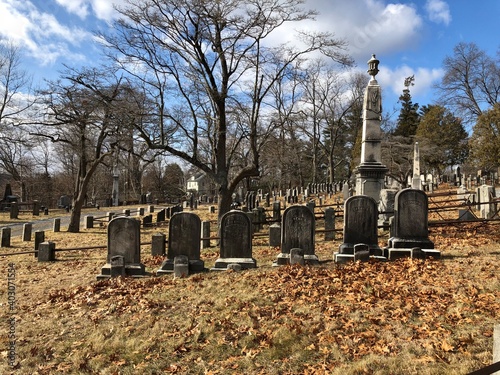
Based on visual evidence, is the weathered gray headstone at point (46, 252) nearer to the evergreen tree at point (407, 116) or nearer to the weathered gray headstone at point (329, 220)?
the weathered gray headstone at point (329, 220)

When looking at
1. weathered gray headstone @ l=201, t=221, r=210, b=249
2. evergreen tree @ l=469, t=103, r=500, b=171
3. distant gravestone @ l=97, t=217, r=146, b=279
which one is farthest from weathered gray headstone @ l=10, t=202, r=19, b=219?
evergreen tree @ l=469, t=103, r=500, b=171

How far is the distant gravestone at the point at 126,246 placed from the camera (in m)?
8.00

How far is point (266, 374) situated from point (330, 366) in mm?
716

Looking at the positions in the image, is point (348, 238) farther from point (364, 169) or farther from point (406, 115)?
point (406, 115)

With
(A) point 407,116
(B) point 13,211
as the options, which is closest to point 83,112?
(B) point 13,211

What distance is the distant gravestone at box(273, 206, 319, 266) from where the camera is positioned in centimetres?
788

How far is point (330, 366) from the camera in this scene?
382 cm

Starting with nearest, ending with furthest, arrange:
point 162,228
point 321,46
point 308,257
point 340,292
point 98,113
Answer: point 340,292 < point 308,257 < point 321,46 < point 98,113 < point 162,228

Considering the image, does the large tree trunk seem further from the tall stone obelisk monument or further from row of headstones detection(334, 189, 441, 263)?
row of headstones detection(334, 189, 441, 263)

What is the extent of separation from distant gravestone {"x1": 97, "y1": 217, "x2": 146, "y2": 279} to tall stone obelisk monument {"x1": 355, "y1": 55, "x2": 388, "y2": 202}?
28.0ft

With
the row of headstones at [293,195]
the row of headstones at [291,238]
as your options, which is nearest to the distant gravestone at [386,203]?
the row of headstones at [291,238]

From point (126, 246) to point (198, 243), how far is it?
5.58 feet

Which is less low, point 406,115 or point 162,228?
point 406,115

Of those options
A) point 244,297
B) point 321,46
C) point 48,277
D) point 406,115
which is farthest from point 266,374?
point 406,115
